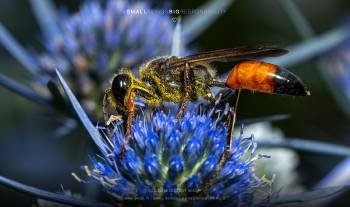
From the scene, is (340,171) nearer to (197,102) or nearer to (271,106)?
(271,106)

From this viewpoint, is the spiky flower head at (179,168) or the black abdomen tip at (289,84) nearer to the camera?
the spiky flower head at (179,168)

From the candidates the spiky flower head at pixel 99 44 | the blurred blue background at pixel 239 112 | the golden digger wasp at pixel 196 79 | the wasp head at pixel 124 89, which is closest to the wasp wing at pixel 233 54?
the golden digger wasp at pixel 196 79

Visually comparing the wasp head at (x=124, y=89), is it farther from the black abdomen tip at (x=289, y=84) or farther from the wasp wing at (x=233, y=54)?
the black abdomen tip at (x=289, y=84)

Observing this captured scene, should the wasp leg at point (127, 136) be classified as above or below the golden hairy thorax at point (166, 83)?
below

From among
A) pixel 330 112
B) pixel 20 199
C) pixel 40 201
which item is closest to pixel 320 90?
pixel 330 112

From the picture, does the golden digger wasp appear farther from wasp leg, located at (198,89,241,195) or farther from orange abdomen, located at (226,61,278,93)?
wasp leg, located at (198,89,241,195)

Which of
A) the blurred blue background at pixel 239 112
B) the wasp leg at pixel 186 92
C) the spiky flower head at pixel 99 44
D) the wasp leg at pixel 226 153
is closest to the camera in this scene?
the wasp leg at pixel 226 153

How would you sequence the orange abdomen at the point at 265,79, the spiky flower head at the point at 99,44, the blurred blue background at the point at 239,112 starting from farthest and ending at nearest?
the blurred blue background at the point at 239,112 → the spiky flower head at the point at 99,44 → the orange abdomen at the point at 265,79

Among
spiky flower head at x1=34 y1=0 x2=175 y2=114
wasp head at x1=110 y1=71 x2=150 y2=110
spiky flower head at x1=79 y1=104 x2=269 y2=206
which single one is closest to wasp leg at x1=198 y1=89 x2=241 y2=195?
spiky flower head at x1=79 y1=104 x2=269 y2=206
